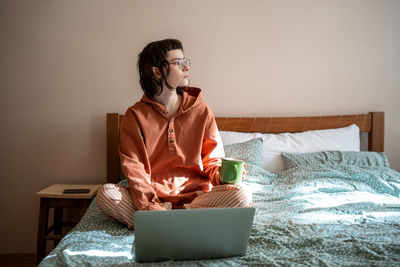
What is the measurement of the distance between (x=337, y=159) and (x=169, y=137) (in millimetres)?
1062

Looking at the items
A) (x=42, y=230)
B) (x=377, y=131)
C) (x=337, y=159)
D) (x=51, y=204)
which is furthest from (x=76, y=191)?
(x=377, y=131)

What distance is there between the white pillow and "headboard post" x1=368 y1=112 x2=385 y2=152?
19 cm

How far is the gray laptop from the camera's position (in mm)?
901

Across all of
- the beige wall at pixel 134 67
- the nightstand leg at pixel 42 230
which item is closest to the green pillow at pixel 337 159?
the beige wall at pixel 134 67

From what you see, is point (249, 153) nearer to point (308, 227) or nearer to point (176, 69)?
point (176, 69)

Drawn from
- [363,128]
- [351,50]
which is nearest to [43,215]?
[363,128]

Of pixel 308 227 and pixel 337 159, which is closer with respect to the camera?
pixel 308 227

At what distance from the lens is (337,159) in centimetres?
197

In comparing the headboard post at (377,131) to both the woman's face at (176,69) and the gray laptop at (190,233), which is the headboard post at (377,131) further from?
the gray laptop at (190,233)

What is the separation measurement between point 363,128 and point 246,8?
3.90ft

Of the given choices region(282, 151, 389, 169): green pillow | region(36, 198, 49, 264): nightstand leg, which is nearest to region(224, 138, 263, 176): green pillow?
region(282, 151, 389, 169): green pillow

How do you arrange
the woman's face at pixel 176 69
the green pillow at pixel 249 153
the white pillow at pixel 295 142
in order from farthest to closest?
the white pillow at pixel 295 142 < the green pillow at pixel 249 153 < the woman's face at pixel 176 69

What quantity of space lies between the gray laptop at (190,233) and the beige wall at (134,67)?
1.45 meters

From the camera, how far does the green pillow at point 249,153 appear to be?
190 centimetres
